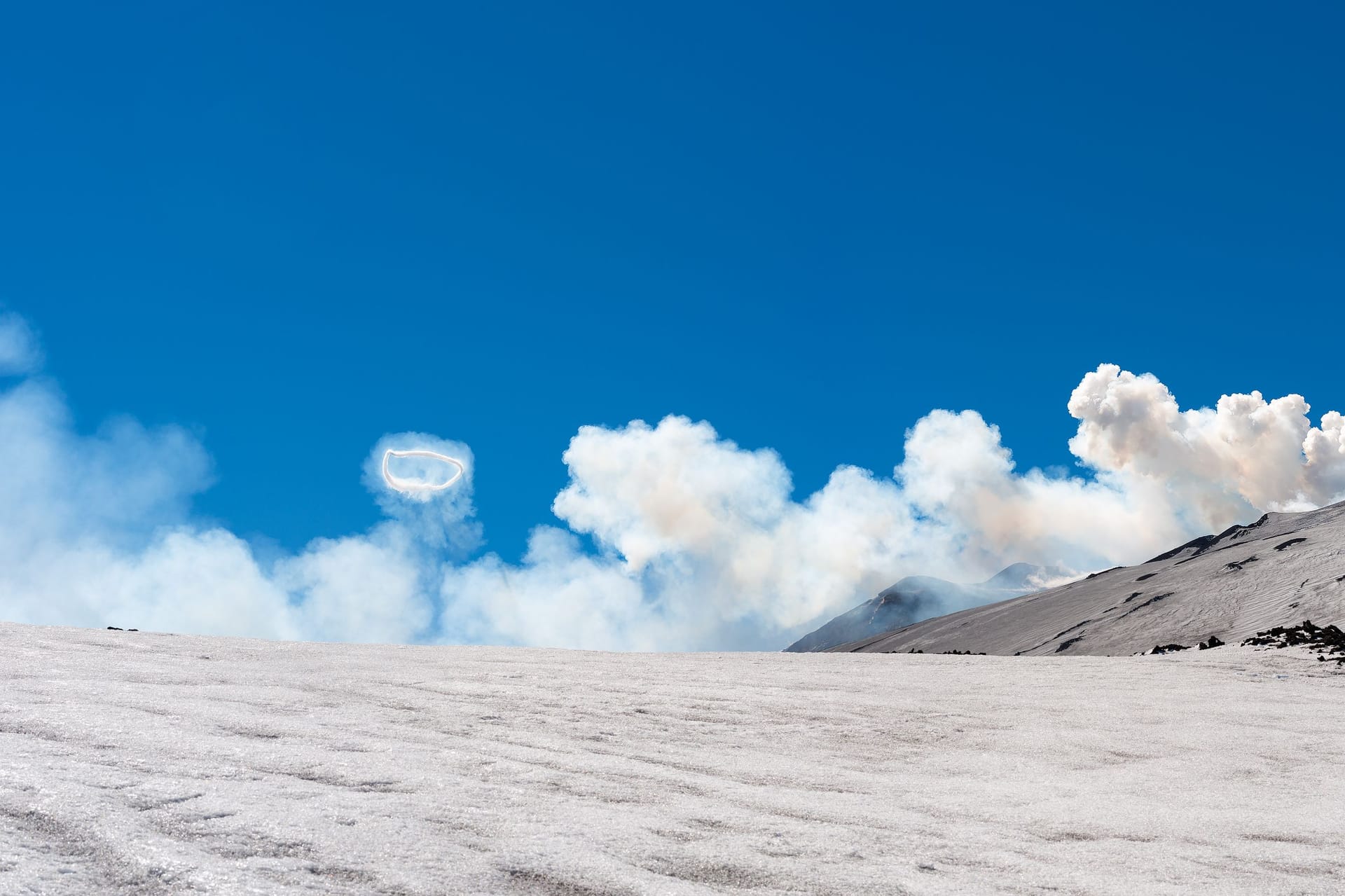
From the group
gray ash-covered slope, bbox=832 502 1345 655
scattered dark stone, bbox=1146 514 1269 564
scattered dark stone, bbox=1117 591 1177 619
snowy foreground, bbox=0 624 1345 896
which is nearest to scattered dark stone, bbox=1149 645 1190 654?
gray ash-covered slope, bbox=832 502 1345 655

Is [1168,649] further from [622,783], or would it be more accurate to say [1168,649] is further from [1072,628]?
[622,783]

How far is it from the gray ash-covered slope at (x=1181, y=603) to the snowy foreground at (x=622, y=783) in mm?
15505

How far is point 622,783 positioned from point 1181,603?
29097 millimetres

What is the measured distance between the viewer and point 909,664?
15.4 metres

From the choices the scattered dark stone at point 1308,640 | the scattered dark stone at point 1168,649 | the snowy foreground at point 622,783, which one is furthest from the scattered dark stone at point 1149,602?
the snowy foreground at point 622,783

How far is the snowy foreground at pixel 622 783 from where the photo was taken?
3992 mm

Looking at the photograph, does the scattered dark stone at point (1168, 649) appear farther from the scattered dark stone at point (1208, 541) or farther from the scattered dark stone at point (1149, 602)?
the scattered dark stone at point (1208, 541)

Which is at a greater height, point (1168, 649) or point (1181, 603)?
point (1181, 603)

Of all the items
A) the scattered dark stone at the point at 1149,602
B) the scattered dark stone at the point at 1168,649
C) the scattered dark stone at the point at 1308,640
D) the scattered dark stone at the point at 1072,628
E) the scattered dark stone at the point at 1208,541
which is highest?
the scattered dark stone at the point at 1208,541

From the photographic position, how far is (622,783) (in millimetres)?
5855

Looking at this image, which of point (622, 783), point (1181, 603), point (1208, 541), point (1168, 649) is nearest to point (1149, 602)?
point (1181, 603)

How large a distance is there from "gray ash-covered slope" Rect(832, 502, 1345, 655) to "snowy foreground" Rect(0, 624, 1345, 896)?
15505 mm

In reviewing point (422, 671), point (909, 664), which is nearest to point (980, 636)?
point (909, 664)

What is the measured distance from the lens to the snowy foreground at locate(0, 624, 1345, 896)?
3.99 metres
